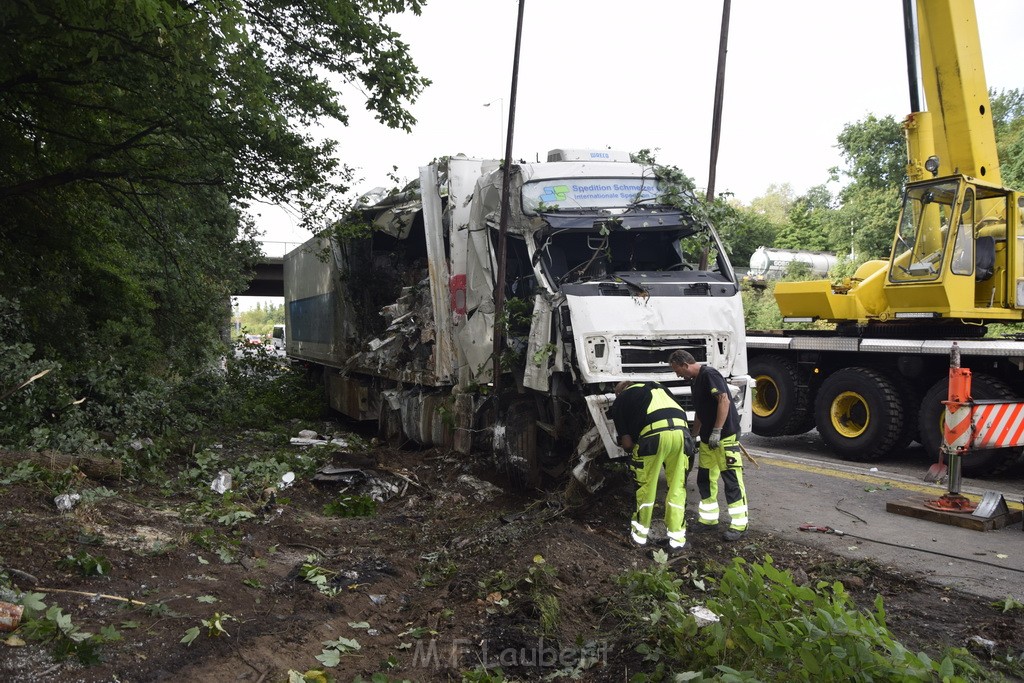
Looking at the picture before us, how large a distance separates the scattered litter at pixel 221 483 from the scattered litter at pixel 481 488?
7.13ft

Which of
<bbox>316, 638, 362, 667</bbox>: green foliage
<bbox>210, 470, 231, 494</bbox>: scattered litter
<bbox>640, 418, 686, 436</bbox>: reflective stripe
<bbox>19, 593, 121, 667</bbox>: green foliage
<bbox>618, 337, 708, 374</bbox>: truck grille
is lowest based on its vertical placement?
<bbox>316, 638, 362, 667</bbox>: green foliage

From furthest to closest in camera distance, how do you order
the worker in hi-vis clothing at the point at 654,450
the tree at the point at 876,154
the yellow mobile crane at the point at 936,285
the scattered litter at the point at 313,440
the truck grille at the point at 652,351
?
the tree at the point at 876,154, the scattered litter at the point at 313,440, the yellow mobile crane at the point at 936,285, the truck grille at the point at 652,351, the worker in hi-vis clothing at the point at 654,450

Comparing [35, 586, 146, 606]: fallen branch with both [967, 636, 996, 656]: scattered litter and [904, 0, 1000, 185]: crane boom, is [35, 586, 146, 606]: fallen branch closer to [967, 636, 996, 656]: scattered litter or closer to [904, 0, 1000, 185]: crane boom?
[967, 636, 996, 656]: scattered litter

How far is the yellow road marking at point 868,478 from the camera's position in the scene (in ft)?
22.7

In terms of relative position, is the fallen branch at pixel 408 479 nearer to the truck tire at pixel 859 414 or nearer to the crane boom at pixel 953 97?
the truck tire at pixel 859 414

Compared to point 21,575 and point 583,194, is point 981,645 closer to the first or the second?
point 583,194

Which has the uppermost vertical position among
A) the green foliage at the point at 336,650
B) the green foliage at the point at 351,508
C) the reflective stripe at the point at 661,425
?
the reflective stripe at the point at 661,425

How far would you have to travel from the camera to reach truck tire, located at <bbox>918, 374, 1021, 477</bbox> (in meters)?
7.85

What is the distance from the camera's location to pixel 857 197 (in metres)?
30.8

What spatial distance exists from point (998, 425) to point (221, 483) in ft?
23.1

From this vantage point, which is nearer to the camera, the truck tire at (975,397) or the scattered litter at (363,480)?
the scattered litter at (363,480)

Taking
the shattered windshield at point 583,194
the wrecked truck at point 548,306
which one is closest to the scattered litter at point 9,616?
the wrecked truck at point 548,306

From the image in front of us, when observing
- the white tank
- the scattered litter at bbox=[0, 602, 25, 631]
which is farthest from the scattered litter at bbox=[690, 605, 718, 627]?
the white tank

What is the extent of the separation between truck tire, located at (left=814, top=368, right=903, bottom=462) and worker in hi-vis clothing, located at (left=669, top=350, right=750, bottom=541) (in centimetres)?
364
